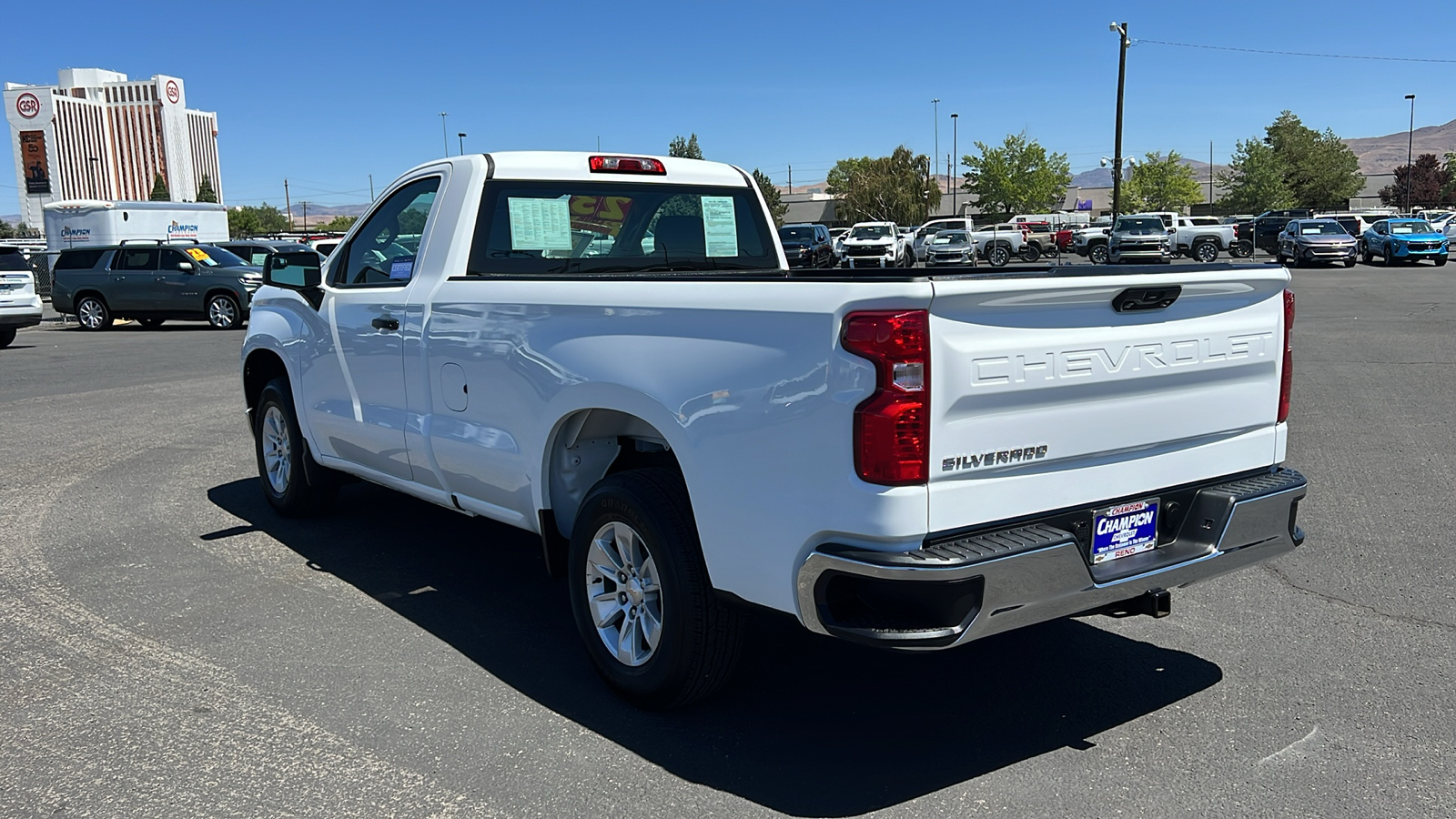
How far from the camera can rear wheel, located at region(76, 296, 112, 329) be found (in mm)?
24547

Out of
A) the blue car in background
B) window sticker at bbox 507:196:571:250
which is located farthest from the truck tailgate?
the blue car in background

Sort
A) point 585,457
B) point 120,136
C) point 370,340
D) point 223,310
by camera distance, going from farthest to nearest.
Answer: point 120,136 → point 223,310 → point 370,340 → point 585,457

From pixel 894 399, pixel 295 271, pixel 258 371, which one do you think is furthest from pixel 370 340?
pixel 894 399

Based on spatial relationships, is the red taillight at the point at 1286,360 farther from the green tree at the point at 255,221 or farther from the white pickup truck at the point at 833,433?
the green tree at the point at 255,221

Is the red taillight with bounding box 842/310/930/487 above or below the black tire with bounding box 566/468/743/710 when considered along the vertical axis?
above

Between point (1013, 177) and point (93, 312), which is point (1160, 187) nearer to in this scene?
point (1013, 177)

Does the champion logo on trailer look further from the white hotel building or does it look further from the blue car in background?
the blue car in background

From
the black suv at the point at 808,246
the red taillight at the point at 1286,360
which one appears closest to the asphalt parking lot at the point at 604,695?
the red taillight at the point at 1286,360

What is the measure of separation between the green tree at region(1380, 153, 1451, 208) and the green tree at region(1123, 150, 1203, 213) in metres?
16.4

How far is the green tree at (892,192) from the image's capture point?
91.5m

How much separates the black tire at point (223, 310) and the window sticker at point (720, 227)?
65.9 ft

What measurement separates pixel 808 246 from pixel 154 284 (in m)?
22.2

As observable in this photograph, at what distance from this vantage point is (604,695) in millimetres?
4258

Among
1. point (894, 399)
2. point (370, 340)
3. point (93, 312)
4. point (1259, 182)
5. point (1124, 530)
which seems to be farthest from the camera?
point (1259, 182)
